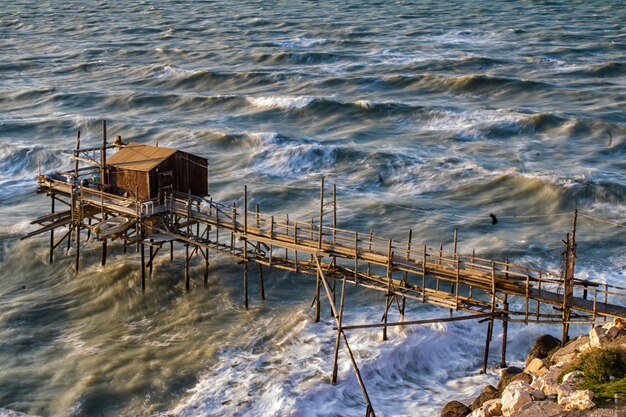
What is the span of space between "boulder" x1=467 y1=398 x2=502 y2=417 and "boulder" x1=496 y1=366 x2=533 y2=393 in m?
1.73

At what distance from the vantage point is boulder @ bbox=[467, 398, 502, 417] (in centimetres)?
2269

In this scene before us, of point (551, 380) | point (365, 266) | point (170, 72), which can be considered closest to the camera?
point (551, 380)

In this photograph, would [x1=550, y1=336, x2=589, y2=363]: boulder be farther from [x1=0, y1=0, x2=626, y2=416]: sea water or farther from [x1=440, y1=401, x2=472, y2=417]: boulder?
[x1=0, y1=0, x2=626, y2=416]: sea water

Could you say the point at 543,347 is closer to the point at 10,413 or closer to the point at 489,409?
the point at 489,409

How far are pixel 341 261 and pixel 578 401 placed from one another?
1931cm

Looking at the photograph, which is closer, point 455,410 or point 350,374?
point 455,410

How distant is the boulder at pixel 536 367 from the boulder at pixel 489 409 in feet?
6.74

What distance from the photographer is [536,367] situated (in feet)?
84.2

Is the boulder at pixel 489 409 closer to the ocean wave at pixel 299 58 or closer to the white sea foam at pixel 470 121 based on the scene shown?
the white sea foam at pixel 470 121

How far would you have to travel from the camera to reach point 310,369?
2992cm

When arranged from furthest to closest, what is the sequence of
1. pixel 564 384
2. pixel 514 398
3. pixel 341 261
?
pixel 341 261 → pixel 564 384 → pixel 514 398

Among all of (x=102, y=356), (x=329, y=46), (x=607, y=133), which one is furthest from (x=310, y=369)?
(x=329, y=46)

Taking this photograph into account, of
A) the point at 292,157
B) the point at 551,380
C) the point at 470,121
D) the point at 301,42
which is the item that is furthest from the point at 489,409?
the point at 301,42

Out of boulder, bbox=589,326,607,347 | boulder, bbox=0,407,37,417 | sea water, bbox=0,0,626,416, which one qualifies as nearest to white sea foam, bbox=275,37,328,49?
sea water, bbox=0,0,626,416
